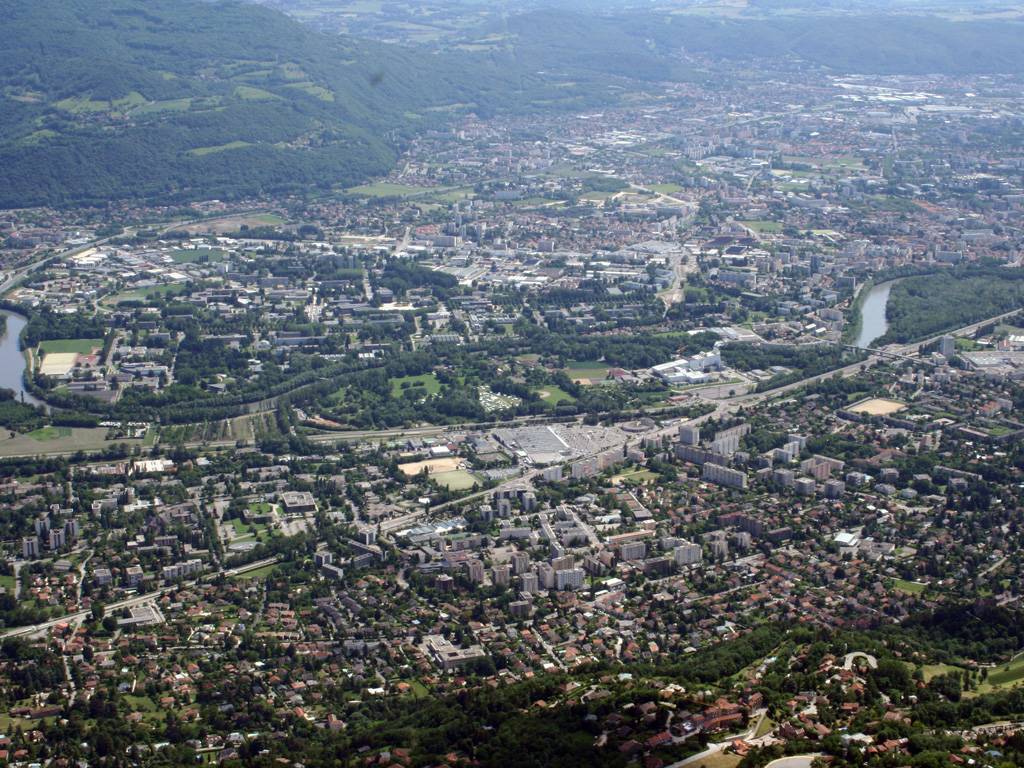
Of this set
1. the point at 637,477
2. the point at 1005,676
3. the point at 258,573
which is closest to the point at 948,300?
the point at 637,477

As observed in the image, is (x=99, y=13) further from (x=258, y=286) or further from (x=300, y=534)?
(x=300, y=534)

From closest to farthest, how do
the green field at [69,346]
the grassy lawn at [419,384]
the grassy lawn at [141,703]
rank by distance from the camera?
the grassy lawn at [141,703] < the grassy lawn at [419,384] < the green field at [69,346]

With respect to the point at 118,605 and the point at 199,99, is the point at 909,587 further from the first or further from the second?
the point at 199,99

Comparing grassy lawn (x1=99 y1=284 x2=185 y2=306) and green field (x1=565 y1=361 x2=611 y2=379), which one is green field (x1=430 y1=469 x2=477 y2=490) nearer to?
green field (x1=565 y1=361 x2=611 y2=379)

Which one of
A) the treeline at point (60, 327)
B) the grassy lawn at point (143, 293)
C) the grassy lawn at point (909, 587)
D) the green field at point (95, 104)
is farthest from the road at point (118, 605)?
the green field at point (95, 104)

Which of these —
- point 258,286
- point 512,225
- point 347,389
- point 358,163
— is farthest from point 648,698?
point 358,163

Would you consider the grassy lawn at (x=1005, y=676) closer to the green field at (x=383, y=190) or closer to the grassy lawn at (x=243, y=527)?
the grassy lawn at (x=243, y=527)

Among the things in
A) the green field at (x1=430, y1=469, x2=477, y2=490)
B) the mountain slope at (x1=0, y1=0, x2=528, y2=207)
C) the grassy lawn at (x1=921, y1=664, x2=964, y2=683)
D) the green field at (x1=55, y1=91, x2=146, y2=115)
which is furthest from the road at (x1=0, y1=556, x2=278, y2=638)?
the green field at (x1=55, y1=91, x2=146, y2=115)
